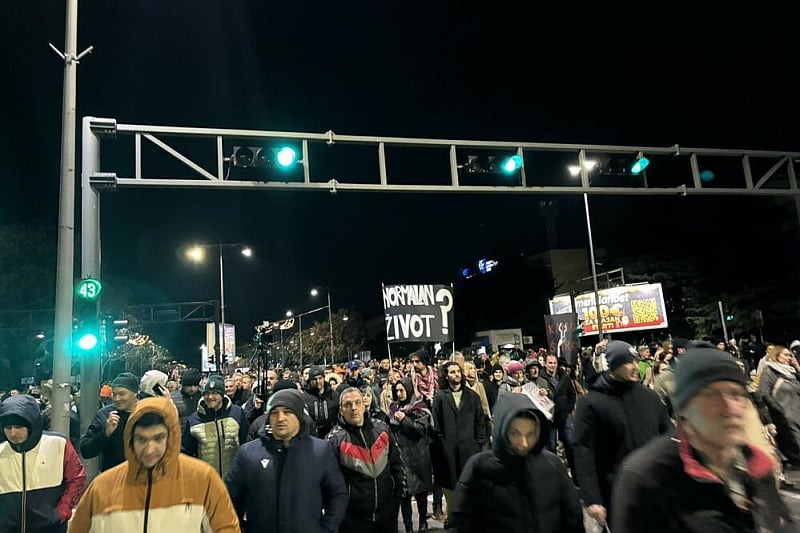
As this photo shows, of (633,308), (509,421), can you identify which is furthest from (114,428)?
(633,308)

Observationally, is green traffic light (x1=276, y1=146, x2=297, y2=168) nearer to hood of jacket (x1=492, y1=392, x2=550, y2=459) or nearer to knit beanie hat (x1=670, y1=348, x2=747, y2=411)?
hood of jacket (x1=492, y1=392, x2=550, y2=459)

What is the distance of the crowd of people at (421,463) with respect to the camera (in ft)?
7.05

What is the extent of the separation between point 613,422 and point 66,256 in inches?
310

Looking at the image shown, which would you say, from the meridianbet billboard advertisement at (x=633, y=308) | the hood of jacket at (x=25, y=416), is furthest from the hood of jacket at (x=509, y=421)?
the meridianbet billboard advertisement at (x=633, y=308)

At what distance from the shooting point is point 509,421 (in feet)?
12.8

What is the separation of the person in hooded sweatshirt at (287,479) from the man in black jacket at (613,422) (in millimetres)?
1888

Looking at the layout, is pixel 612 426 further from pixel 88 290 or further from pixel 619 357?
pixel 88 290

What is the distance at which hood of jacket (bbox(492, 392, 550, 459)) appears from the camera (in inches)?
153

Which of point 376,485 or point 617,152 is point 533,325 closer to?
point 617,152

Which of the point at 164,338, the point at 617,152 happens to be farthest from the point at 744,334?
the point at 164,338

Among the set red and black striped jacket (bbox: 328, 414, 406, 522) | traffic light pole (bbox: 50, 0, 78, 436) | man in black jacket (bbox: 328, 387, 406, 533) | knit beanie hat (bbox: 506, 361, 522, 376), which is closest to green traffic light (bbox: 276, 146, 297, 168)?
traffic light pole (bbox: 50, 0, 78, 436)

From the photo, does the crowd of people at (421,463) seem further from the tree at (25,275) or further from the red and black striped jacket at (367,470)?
the tree at (25,275)

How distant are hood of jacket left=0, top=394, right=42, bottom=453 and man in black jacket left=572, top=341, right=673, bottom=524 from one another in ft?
13.4

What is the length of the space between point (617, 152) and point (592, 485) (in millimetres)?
10075
